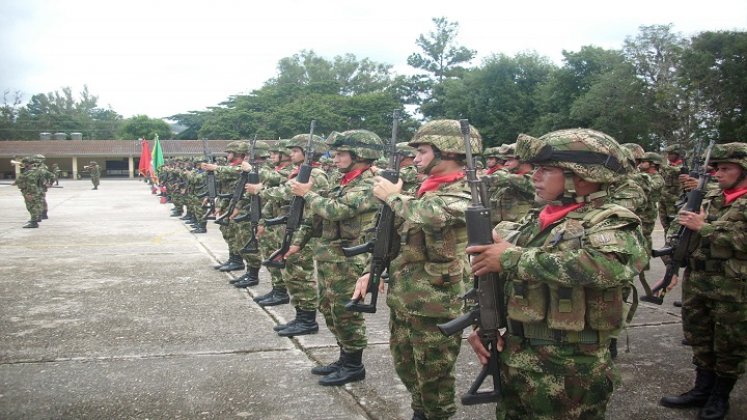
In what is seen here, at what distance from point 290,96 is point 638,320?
54.0m

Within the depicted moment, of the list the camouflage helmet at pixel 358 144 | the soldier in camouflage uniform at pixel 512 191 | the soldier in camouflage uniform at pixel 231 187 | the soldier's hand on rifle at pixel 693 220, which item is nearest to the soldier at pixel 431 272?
the camouflage helmet at pixel 358 144

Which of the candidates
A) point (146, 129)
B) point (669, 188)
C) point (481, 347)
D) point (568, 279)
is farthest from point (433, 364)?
point (146, 129)

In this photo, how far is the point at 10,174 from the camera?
5162 centimetres

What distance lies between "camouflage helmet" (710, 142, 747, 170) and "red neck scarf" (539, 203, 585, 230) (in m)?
2.21

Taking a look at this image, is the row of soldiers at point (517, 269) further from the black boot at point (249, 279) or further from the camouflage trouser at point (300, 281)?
the black boot at point (249, 279)

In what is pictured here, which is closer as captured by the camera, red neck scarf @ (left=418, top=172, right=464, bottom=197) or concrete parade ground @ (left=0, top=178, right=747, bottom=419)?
red neck scarf @ (left=418, top=172, right=464, bottom=197)

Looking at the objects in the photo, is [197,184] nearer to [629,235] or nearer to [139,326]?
[139,326]

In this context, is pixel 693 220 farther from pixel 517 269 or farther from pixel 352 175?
pixel 352 175

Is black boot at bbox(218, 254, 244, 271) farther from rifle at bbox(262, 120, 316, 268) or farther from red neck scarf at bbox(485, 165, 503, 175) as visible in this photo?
red neck scarf at bbox(485, 165, 503, 175)

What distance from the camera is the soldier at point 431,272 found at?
3.43 meters

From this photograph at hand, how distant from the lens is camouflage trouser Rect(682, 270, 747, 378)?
13.0ft

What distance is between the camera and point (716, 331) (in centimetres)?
407

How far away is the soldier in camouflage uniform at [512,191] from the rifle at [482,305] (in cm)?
428

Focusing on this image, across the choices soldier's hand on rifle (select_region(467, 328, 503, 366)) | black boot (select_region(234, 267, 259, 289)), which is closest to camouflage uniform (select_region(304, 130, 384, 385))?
soldier's hand on rifle (select_region(467, 328, 503, 366))
